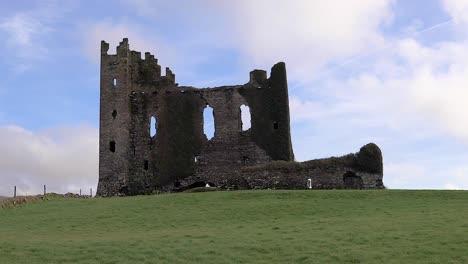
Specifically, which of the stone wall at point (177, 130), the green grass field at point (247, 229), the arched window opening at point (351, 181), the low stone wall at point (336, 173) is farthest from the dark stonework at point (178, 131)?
the green grass field at point (247, 229)

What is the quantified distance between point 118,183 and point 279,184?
15025 mm

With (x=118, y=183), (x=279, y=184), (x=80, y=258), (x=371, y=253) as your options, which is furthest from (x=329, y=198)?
(x=118, y=183)

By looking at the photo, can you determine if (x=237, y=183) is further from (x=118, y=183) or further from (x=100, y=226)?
(x=100, y=226)

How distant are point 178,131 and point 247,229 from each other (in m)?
30.2

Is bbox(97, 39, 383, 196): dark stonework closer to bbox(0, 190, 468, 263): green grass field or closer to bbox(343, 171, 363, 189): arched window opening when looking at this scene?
bbox(343, 171, 363, 189): arched window opening

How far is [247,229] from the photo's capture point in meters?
30.2

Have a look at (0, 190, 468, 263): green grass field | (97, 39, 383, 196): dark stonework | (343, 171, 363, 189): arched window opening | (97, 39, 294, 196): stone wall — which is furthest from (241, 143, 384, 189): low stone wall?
(0, 190, 468, 263): green grass field

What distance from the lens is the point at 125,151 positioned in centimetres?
5875

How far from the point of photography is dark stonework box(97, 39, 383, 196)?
5788 centimetres

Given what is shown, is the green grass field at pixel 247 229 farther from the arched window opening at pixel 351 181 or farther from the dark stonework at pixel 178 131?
the dark stonework at pixel 178 131

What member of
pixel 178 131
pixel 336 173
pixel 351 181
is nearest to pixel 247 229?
pixel 336 173

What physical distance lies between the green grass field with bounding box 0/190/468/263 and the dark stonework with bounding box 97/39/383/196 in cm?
1294

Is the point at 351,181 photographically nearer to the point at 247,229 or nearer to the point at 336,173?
the point at 336,173

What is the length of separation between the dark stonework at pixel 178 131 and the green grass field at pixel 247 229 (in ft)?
42.4
